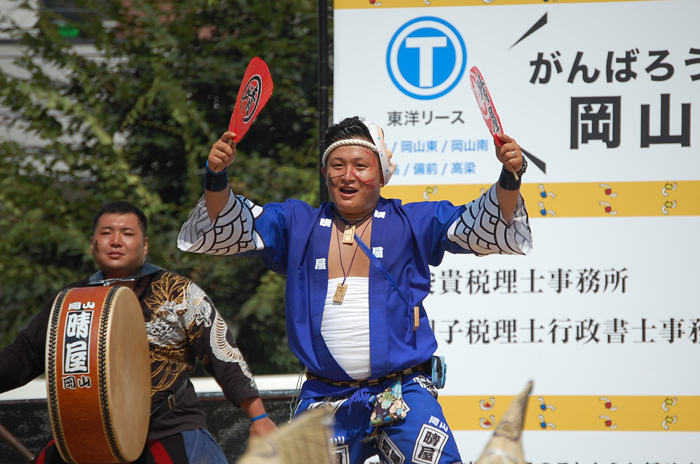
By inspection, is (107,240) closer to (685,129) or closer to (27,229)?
(685,129)

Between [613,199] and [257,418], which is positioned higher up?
[613,199]

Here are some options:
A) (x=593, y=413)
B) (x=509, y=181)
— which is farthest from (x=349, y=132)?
(x=593, y=413)

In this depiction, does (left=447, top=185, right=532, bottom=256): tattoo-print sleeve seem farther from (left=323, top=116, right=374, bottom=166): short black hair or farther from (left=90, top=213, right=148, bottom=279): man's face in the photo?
(left=90, top=213, right=148, bottom=279): man's face

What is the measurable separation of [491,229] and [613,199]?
143cm

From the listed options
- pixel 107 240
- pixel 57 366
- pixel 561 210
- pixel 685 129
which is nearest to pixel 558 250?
pixel 561 210

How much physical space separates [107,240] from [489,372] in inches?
71.7

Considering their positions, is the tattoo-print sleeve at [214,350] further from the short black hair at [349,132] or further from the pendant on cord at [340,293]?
the short black hair at [349,132]

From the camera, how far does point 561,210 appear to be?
11.1 feet

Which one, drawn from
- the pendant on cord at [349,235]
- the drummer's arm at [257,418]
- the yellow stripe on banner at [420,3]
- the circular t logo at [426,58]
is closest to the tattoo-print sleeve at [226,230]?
the pendant on cord at [349,235]

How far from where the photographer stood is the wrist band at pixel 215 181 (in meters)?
2.15

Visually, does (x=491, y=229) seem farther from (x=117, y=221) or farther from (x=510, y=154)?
(x=117, y=221)

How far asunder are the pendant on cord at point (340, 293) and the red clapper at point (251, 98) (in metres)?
0.55

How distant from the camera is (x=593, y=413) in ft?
11.0

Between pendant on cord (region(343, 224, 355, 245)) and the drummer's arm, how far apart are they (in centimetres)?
69
